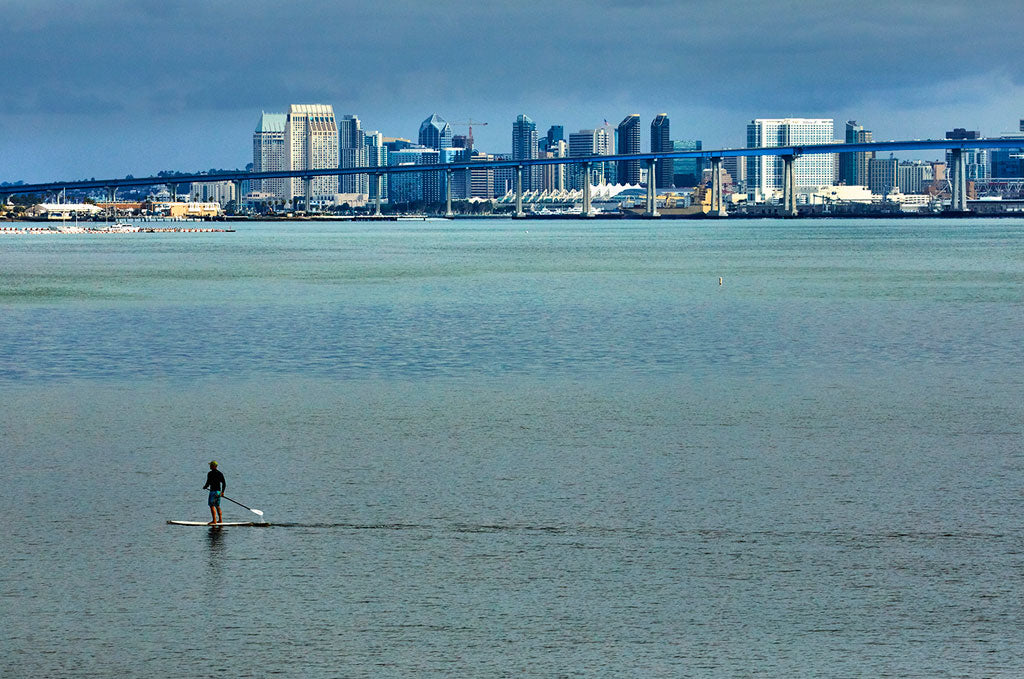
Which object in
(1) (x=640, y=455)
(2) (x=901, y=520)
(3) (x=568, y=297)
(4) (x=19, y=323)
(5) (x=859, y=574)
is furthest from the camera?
(3) (x=568, y=297)

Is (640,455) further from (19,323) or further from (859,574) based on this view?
(19,323)

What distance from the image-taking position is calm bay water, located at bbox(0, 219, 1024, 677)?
792 inches

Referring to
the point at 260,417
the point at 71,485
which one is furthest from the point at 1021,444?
the point at 71,485

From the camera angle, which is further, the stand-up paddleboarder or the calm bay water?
the stand-up paddleboarder

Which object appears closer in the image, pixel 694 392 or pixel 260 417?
pixel 260 417

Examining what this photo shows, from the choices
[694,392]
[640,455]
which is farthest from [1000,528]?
[694,392]

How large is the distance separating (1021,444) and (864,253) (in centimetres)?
11438

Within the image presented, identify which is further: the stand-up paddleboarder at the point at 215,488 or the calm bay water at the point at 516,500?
the stand-up paddleboarder at the point at 215,488

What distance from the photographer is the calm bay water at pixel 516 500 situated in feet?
66.0

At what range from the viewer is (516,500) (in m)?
27.8

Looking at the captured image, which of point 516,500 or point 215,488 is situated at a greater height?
point 215,488

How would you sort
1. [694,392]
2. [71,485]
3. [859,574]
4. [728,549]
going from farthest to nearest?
[694,392], [71,485], [728,549], [859,574]

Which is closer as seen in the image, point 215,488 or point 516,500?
point 215,488

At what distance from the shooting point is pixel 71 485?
29.3 m
